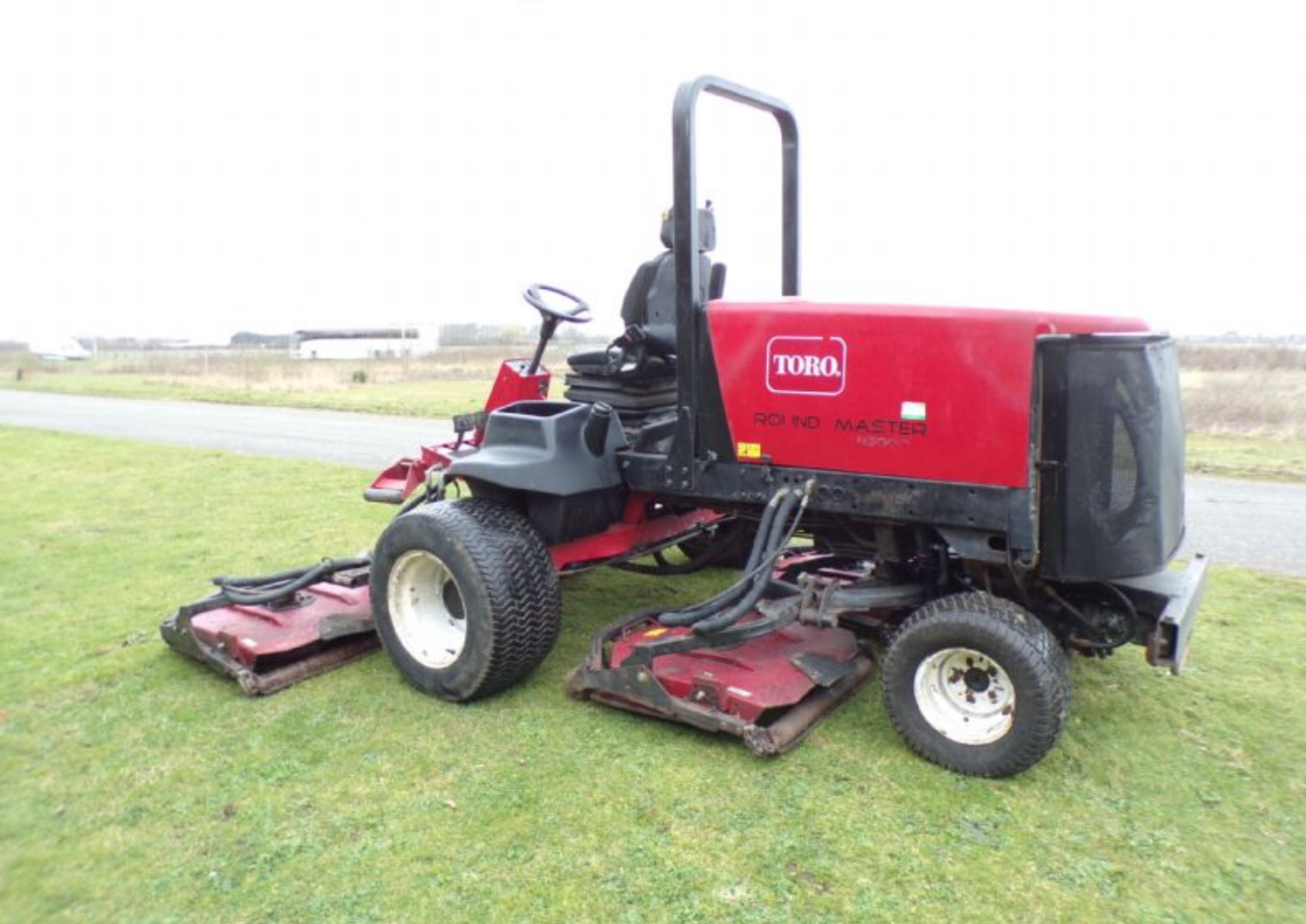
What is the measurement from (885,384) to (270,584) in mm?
2971

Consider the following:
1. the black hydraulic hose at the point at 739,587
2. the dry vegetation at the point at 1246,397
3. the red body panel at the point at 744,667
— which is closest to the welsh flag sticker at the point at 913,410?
the black hydraulic hose at the point at 739,587

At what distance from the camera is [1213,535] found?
6906 mm

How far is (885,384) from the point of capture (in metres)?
3.29

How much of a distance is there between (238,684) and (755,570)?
225 centimetres

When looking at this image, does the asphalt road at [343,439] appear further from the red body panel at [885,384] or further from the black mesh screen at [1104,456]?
the red body panel at [885,384]

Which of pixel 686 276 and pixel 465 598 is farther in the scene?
pixel 465 598

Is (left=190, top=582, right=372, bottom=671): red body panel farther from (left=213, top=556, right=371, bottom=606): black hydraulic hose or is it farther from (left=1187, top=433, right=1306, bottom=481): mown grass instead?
(left=1187, top=433, right=1306, bottom=481): mown grass

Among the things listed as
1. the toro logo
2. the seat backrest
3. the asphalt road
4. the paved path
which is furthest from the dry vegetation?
the paved path

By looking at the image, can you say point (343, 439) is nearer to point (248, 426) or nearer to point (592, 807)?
point (248, 426)

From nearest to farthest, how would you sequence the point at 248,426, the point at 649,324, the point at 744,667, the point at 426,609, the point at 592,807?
the point at 592,807, the point at 744,667, the point at 426,609, the point at 649,324, the point at 248,426

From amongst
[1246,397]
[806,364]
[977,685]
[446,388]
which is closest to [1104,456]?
[977,685]

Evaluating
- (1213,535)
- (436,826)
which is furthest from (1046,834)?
(1213,535)

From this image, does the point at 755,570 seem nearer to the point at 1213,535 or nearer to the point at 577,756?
the point at 577,756

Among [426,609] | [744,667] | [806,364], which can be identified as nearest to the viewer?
[806,364]
